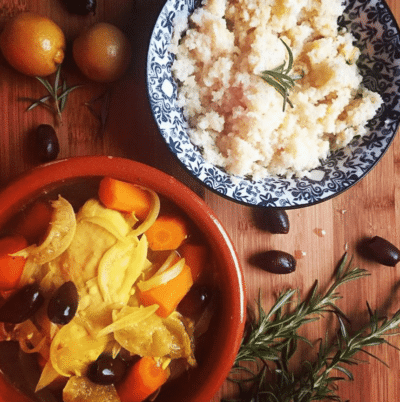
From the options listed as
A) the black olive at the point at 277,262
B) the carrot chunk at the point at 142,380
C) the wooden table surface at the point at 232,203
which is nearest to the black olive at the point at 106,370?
the carrot chunk at the point at 142,380

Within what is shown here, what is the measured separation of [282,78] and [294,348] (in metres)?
0.85

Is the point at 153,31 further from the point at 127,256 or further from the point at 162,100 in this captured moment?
the point at 127,256

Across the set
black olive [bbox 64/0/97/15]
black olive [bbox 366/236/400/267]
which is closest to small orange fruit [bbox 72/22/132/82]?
black olive [bbox 64/0/97/15]

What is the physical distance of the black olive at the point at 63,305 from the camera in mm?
1132

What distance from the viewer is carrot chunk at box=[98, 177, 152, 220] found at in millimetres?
1230

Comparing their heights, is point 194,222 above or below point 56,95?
below

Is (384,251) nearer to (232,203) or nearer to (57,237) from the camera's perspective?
(232,203)

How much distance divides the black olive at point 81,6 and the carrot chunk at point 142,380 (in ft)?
3.29

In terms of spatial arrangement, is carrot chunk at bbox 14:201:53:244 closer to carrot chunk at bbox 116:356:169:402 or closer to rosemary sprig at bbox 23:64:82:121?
rosemary sprig at bbox 23:64:82:121

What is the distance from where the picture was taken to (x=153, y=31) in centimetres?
120

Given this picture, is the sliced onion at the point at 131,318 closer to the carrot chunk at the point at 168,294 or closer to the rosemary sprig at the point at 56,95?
the carrot chunk at the point at 168,294

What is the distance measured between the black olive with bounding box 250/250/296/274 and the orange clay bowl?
0.74 ft

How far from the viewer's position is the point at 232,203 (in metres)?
1.49

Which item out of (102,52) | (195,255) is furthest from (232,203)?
(102,52)
